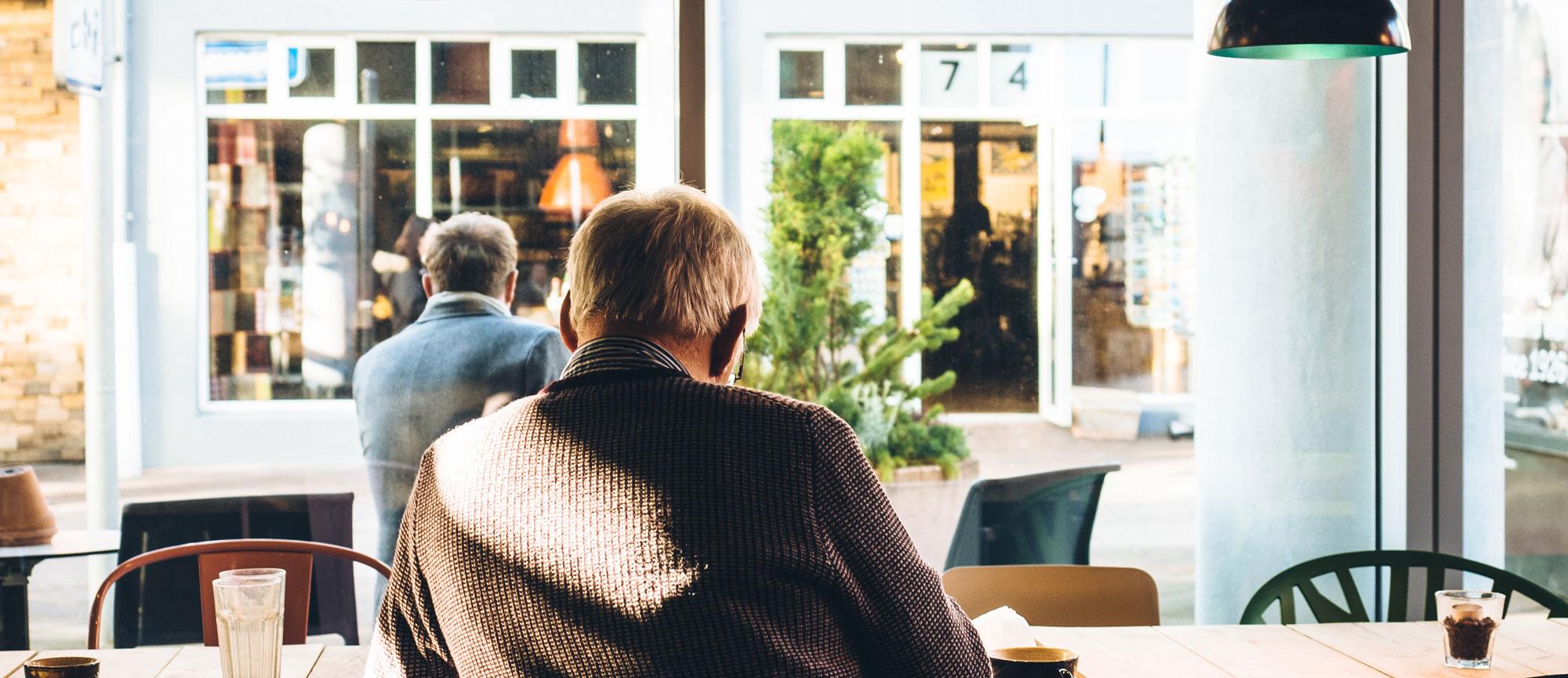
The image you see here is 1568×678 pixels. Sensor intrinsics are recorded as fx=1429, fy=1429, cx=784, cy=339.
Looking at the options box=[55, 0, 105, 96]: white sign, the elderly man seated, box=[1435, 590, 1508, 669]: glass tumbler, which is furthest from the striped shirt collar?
box=[55, 0, 105, 96]: white sign

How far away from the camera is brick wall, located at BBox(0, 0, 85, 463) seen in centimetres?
434

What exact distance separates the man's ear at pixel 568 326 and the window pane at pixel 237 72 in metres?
3.30

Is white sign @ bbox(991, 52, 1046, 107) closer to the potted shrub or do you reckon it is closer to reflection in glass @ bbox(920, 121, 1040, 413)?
reflection in glass @ bbox(920, 121, 1040, 413)

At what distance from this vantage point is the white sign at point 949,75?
4.71 metres

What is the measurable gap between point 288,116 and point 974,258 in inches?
88.1

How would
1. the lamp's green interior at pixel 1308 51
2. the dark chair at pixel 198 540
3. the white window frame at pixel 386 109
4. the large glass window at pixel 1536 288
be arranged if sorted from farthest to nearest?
1. the white window frame at pixel 386 109
2. the large glass window at pixel 1536 288
3. the dark chair at pixel 198 540
4. the lamp's green interior at pixel 1308 51

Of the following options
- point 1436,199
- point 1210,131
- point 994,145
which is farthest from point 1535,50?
point 994,145

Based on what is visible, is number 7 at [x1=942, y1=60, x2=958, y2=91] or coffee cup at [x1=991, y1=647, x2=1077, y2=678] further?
number 7 at [x1=942, y1=60, x2=958, y2=91]

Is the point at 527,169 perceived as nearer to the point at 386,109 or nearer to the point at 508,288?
the point at 386,109

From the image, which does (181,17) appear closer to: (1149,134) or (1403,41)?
(1149,134)

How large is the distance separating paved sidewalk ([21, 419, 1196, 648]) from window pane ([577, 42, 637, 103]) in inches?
56.3

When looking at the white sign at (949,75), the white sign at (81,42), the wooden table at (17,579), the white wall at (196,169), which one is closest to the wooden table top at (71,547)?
the wooden table at (17,579)

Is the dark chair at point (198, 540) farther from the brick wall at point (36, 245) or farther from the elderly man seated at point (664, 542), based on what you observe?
the elderly man seated at point (664, 542)

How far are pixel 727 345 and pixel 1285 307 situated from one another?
3144mm
